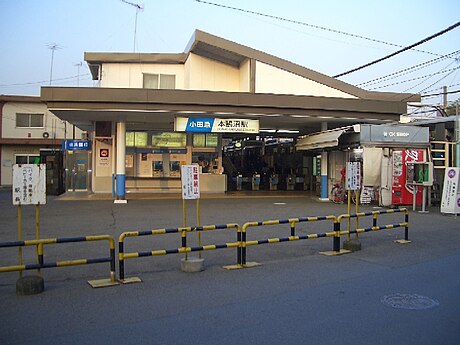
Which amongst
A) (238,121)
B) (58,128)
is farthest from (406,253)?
(58,128)

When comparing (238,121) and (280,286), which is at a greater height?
(238,121)

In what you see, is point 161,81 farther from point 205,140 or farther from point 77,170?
point 77,170

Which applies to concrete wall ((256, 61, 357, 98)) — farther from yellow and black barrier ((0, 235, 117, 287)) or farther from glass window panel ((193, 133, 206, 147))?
yellow and black barrier ((0, 235, 117, 287))

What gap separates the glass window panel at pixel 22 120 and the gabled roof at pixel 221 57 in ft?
48.4

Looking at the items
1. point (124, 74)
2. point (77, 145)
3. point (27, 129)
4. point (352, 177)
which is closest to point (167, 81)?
point (124, 74)

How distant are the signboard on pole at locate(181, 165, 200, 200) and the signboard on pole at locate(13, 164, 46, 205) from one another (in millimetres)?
2604

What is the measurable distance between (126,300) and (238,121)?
15.7 metres

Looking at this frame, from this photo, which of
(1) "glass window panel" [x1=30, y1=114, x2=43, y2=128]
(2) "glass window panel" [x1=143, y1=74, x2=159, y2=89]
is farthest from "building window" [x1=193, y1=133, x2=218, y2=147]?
(1) "glass window panel" [x1=30, y1=114, x2=43, y2=128]

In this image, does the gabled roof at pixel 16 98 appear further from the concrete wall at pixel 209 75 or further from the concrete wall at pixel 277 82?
the concrete wall at pixel 277 82

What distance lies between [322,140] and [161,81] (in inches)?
414

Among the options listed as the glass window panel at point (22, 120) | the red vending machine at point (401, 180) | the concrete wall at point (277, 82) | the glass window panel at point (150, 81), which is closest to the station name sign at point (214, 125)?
the concrete wall at point (277, 82)

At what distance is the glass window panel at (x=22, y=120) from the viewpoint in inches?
1560

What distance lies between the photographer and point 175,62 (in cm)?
2736

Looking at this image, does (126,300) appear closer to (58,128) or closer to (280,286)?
(280,286)
